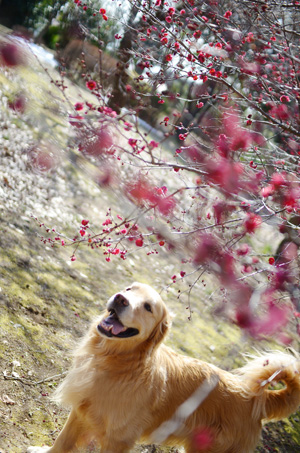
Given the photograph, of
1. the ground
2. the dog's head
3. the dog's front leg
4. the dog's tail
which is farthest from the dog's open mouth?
the dog's tail

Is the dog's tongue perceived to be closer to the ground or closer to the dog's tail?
the ground

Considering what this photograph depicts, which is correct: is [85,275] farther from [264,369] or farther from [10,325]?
[264,369]

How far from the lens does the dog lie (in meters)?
2.96

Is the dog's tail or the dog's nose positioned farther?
the dog's tail

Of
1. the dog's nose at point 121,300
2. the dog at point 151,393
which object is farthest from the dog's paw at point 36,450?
the dog's nose at point 121,300

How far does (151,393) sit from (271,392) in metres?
1.04

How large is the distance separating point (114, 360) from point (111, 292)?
262 cm

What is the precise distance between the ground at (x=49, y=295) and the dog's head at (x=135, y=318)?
0.81 ft

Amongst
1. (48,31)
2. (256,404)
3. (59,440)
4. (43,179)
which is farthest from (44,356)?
(48,31)

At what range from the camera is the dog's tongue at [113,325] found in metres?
2.95

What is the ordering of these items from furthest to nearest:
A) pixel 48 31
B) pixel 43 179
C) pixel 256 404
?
pixel 48 31 < pixel 43 179 < pixel 256 404

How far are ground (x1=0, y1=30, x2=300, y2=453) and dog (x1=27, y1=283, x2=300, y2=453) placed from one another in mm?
324

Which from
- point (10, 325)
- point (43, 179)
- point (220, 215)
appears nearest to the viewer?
point (220, 215)

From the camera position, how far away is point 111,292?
5.67m
